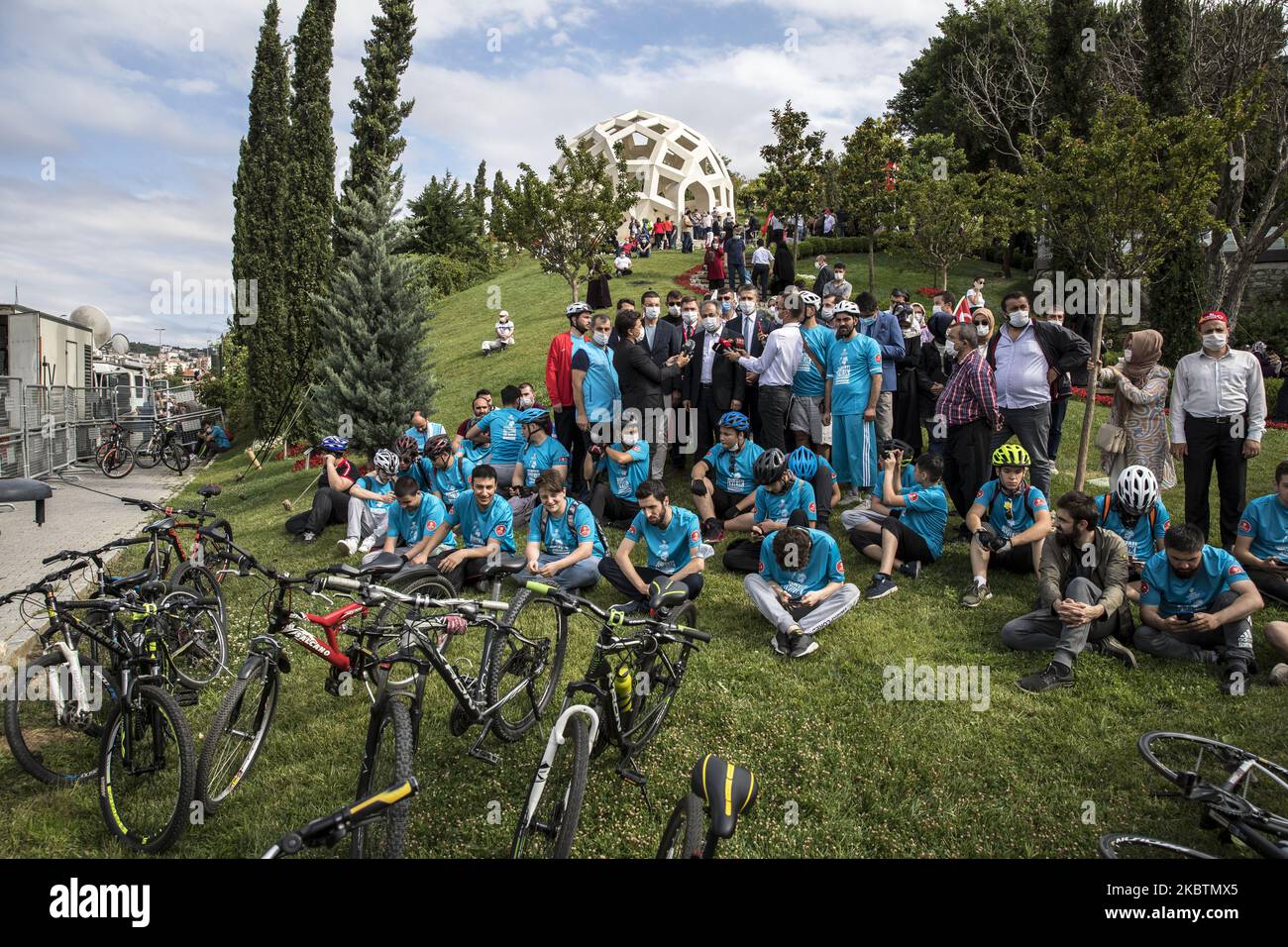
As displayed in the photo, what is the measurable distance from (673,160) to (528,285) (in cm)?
2292

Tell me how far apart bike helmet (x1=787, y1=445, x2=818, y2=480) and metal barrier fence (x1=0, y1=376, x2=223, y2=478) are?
614 inches

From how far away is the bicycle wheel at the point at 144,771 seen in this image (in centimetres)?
466

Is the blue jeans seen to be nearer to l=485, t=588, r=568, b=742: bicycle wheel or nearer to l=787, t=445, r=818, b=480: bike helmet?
l=485, t=588, r=568, b=742: bicycle wheel

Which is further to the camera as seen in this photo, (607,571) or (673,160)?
(673,160)

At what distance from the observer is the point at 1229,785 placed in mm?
4105

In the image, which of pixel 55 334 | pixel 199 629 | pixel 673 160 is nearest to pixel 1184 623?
pixel 199 629

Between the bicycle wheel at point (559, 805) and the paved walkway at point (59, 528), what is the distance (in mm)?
4055

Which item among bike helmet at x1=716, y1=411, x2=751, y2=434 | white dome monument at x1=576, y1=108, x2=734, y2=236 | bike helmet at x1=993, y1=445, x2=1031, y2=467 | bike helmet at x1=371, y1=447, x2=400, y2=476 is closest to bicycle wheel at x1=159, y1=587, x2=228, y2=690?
bike helmet at x1=371, y1=447, x2=400, y2=476

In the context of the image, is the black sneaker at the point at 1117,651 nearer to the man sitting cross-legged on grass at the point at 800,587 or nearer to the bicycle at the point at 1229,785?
the bicycle at the point at 1229,785

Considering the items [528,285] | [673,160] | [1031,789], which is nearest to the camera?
[1031,789]

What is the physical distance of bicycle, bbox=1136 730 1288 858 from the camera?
3633 millimetres

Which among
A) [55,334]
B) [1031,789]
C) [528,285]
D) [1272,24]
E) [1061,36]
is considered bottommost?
[1031,789]
